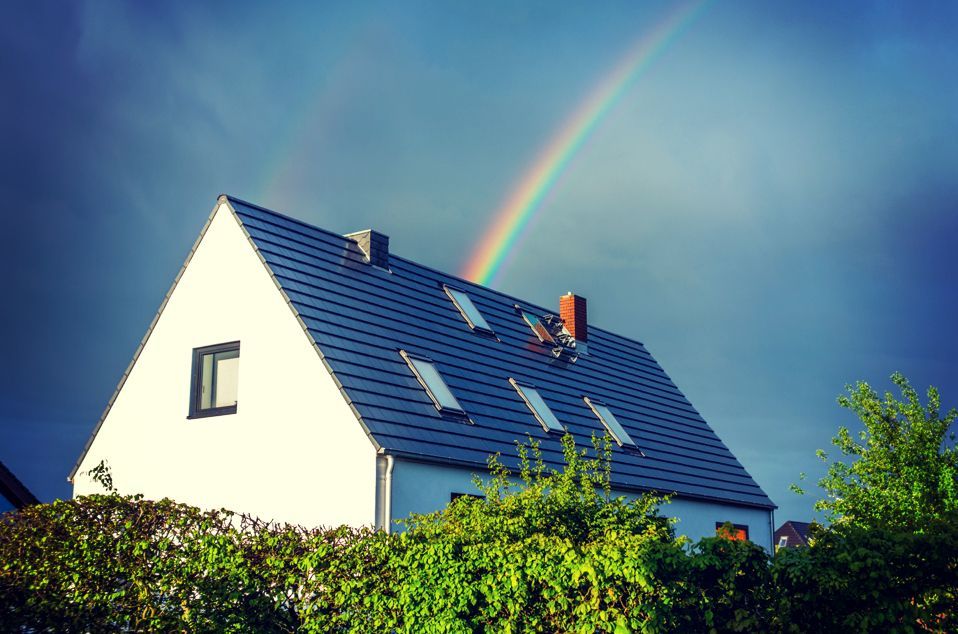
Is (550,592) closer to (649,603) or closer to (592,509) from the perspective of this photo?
(649,603)

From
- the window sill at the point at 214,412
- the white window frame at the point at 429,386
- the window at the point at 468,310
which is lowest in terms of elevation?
the window sill at the point at 214,412

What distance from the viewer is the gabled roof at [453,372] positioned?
16.6 meters

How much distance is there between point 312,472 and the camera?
52.4 feet

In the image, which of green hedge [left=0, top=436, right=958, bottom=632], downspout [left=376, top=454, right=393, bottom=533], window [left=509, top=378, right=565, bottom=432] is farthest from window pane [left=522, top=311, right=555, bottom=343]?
green hedge [left=0, top=436, right=958, bottom=632]

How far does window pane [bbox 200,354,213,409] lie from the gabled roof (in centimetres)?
242

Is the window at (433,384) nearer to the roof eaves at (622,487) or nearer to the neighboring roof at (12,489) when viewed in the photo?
the roof eaves at (622,487)

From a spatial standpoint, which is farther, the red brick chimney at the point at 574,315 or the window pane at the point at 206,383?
the red brick chimney at the point at 574,315

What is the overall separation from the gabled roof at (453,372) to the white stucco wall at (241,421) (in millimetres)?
480

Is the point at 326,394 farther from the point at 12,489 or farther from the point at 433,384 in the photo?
the point at 12,489

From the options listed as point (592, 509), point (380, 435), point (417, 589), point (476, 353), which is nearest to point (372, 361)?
point (380, 435)

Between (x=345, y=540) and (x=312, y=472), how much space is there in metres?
5.83

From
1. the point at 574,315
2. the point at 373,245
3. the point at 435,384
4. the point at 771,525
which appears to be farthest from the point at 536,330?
the point at 771,525

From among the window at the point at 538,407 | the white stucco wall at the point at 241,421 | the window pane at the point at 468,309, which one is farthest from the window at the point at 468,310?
the white stucco wall at the point at 241,421

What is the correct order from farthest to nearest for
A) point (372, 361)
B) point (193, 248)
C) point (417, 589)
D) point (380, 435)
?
point (193, 248)
point (372, 361)
point (380, 435)
point (417, 589)
